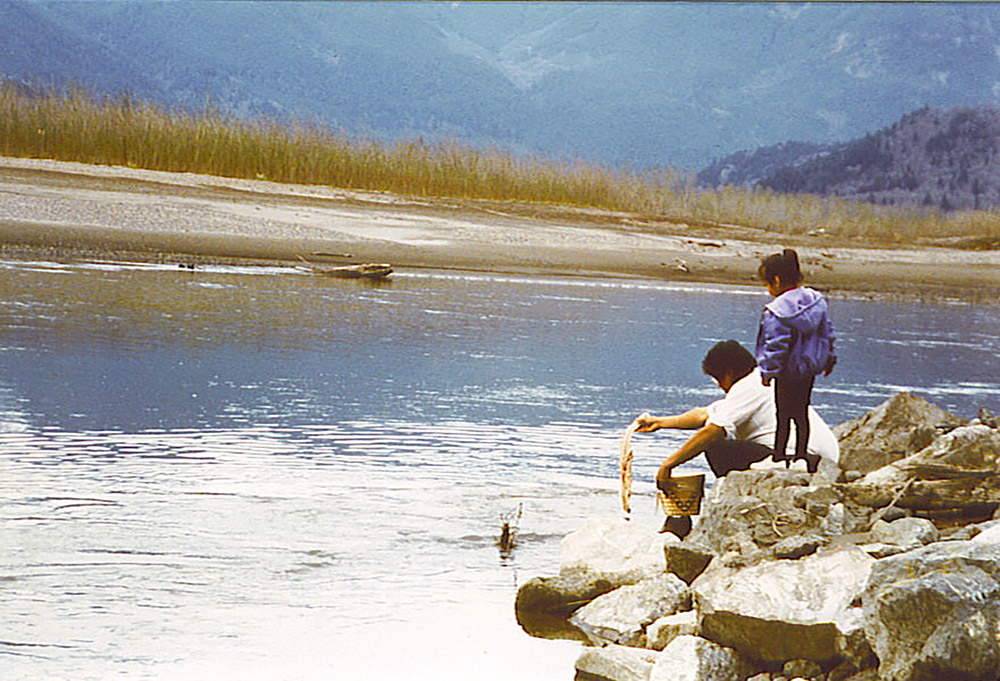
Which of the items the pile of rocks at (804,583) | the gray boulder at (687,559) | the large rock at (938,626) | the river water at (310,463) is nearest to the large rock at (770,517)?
the pile of rocks at (804,583)

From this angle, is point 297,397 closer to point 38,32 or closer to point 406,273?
point 406,273

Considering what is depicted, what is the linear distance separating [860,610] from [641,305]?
43.2 feet

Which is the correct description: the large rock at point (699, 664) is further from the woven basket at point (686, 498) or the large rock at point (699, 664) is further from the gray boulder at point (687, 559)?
the woven basket at point (686, 498)

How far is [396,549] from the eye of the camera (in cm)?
549

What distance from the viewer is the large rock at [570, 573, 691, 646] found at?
4758 millimetres

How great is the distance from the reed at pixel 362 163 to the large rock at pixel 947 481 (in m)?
23.2

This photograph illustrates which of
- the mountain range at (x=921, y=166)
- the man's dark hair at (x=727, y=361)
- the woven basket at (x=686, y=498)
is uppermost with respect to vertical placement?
the mountain range at (x=921, y=166)

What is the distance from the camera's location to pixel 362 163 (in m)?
29.2

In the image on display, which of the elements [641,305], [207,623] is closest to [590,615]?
[207,623]

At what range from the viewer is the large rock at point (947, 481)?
5.52 m

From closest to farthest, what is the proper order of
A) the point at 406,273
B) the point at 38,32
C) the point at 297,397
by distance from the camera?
the point at 297,397 → the point at 406,273 → the point at 38,32

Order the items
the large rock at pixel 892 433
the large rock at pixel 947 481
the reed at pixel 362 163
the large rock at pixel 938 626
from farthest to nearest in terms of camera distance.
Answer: the reed at pixel 362 163, the large rock at pixel 892 433, the large rock at pixel 947 481, the large rock at pixel 938 626

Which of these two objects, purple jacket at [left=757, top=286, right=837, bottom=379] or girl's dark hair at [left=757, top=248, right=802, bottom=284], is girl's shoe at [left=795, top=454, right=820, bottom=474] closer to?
purple jacket at [left=757, top=286, right=837, bottom=379]

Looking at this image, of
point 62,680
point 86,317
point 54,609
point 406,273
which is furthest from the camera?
point 406,273
